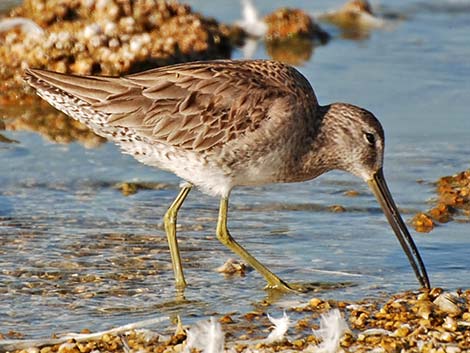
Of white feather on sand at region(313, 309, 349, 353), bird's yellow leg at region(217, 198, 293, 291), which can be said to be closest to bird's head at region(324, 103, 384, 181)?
bird's yellow leg at region(217, 198, 293, 291)

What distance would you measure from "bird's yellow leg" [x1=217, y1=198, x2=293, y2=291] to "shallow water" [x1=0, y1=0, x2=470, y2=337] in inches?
3.9

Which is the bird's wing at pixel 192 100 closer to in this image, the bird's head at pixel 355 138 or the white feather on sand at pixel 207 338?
the bird's head at pixel 355 138

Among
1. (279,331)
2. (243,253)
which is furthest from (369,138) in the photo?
(279,331)

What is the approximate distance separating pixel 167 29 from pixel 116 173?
9.83 feet

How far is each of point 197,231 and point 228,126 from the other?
1144 mm

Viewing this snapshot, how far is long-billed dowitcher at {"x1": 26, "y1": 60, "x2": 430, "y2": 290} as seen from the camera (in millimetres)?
6625

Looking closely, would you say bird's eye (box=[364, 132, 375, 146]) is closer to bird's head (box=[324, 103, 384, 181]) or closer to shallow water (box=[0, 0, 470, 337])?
bird's head (box=[324, 103, 384, 181])

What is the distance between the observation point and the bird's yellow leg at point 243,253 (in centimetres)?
662

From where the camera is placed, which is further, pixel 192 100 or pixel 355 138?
pixel 355 138

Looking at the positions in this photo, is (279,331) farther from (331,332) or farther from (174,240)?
(174,240)

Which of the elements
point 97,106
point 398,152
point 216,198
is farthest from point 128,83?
point 398,152

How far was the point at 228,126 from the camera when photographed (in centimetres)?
664

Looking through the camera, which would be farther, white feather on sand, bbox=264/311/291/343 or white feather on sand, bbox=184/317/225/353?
white feather on sand, bbox=264/311/291/343

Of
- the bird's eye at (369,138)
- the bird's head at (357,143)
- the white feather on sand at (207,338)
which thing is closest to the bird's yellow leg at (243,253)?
the bird's head at (357,143)
